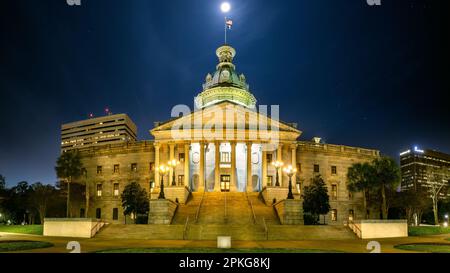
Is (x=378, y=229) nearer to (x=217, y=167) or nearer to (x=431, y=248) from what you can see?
(x=431, y=248)

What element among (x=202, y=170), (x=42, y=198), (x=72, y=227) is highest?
(x=202, y=170)

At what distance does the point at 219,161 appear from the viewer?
188 feet

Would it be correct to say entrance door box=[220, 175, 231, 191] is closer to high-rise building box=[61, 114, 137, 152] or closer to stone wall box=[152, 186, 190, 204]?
stone wall box=[152, 186, 190, 204]

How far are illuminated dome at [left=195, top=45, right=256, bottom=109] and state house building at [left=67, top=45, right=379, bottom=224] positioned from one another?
71.8 ft

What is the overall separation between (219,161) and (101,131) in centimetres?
12626

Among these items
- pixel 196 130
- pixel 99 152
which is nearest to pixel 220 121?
pixel 196 130

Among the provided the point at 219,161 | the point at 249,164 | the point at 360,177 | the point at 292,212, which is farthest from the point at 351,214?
the point at 292,212

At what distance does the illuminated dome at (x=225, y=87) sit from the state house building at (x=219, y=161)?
21871 mm

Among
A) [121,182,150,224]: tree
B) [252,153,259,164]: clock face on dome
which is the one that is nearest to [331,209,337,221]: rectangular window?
[252,153,259,164]: clock face on dome

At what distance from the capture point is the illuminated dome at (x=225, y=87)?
279 feet

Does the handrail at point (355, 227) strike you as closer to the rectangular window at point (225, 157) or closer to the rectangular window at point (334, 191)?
the rectangular window at point (225, 157)

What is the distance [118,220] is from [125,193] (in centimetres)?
1444

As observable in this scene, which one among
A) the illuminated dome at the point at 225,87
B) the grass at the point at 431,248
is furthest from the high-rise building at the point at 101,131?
the grass at the point at 431,248

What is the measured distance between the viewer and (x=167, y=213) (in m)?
38.7
